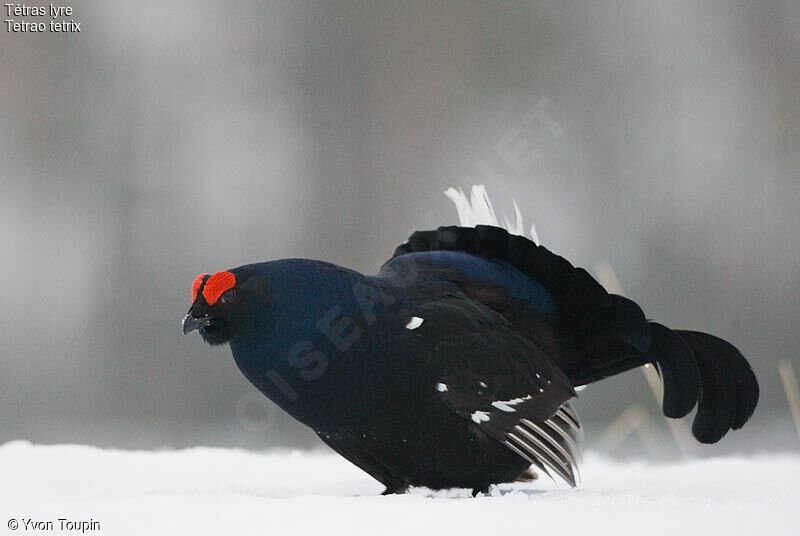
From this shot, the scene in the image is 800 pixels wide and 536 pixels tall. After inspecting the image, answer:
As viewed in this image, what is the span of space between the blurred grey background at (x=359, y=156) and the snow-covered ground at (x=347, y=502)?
1.60 meters

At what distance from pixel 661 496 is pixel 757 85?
2.71 meters

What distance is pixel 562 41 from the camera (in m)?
3.71

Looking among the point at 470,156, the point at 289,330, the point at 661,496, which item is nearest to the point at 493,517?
the point at 661,496

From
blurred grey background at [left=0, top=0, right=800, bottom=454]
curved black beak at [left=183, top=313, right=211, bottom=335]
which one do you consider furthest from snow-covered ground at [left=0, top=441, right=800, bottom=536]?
blurred grey background at [left=0, top=0, right=800, bottom=454]

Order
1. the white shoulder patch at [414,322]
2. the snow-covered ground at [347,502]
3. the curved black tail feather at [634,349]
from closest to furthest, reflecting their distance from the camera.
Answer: the snow-covered ground at [347,502] < the white shoulder patch at [414,322] < the curved black tail feather at [634,349]

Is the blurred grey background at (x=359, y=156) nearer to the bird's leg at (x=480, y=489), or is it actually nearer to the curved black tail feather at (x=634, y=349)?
the curved black tail feather at (x=634, y=349)

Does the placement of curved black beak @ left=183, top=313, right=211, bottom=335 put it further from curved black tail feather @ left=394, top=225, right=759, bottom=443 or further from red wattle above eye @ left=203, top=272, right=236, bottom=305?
curved black tail feather @ left=394, top=225, right=759, bottom=443

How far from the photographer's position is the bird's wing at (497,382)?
5.33 feet

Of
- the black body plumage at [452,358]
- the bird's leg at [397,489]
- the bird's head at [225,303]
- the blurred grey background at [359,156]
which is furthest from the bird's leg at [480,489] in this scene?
the blurred grey background at [359,156]

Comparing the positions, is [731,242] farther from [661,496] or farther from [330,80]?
[661,496]

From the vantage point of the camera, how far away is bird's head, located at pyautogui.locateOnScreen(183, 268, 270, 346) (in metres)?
1.54

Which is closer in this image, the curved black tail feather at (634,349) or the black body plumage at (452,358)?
the black body plumage at (452,358)

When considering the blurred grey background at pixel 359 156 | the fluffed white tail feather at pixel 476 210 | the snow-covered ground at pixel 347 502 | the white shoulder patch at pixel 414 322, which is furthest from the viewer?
the blurred grey background at pixel 359 156

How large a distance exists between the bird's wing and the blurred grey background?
164 centimetres
